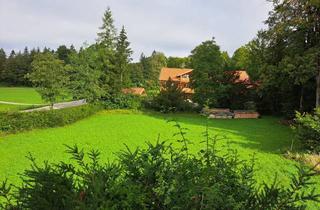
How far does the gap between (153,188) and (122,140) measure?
14010 millimetres

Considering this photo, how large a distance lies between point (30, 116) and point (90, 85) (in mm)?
9063

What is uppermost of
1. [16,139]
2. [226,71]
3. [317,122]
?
[226,71]

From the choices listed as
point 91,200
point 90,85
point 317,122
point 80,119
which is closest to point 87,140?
point 80,119

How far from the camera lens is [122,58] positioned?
106ft

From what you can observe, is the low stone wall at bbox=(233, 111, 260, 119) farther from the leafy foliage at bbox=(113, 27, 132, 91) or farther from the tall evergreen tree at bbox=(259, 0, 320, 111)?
the leafy foliage at bbox=(113, 27, 132, 91)

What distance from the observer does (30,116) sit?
776 inches

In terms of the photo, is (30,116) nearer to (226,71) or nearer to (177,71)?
(226,71)

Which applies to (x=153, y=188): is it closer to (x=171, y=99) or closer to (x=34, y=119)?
(x=34, y=119)

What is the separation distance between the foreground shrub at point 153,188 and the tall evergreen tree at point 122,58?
28730mm

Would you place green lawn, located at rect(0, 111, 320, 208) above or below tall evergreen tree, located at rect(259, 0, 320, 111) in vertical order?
below

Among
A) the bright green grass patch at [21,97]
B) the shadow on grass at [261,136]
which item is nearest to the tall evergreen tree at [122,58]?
the shadow on grass at [261,136]

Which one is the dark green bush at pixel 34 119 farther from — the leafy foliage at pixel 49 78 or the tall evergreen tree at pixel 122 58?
the tall evergreen tree at pixel 122 58

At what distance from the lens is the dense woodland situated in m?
20.6

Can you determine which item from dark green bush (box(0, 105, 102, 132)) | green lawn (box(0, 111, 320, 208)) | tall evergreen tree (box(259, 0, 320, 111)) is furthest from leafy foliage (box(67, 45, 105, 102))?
tall evergreen tree (box(259, 0, 320, 111))
